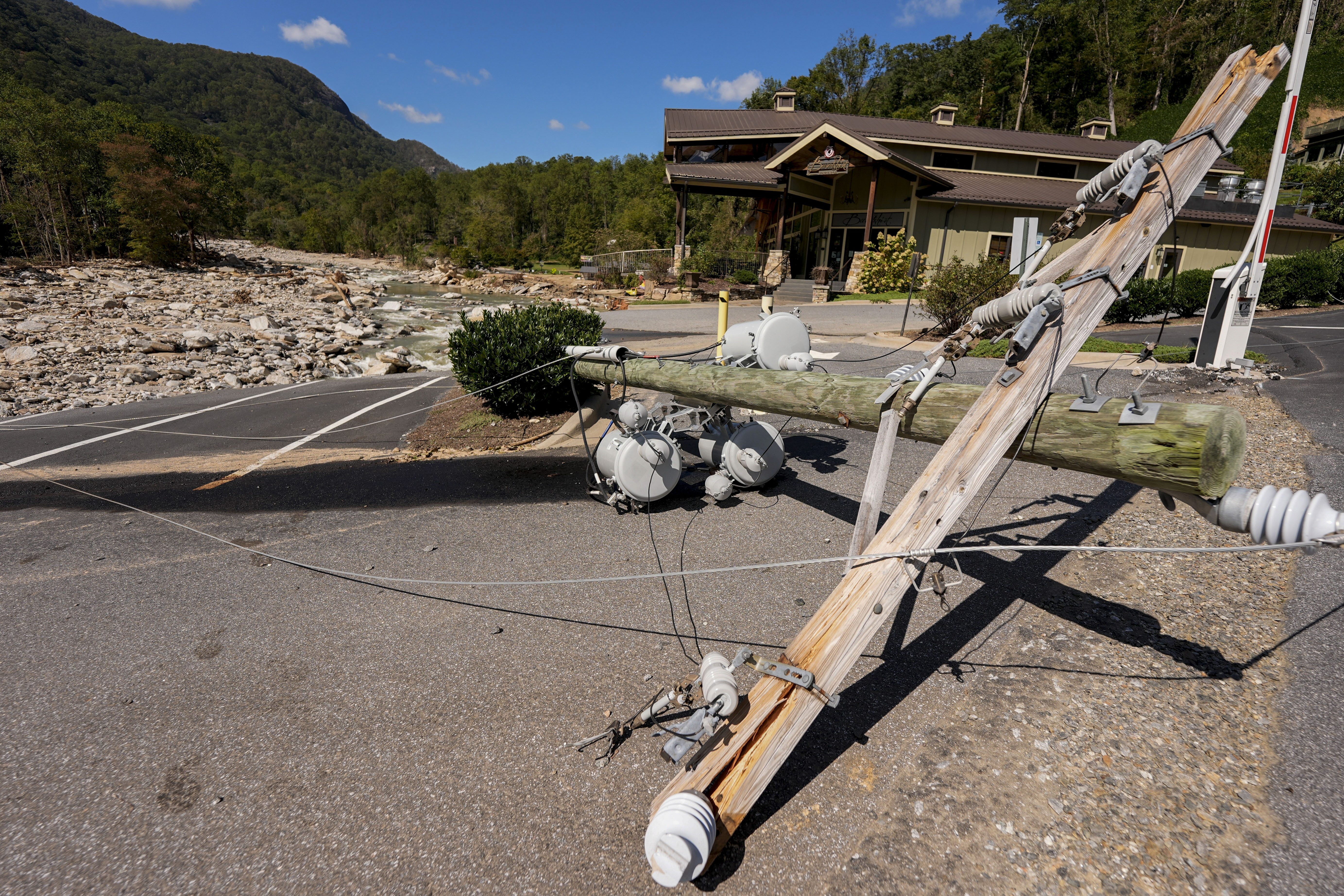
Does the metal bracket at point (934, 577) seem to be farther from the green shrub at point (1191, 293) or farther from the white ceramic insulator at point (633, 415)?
the green shrub at point (1191, 293)

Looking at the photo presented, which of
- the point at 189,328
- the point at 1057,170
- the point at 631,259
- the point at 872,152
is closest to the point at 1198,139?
the point at 872,152

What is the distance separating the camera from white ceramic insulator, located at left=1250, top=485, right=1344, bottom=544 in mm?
2438

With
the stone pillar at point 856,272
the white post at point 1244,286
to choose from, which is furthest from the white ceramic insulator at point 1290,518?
the stone pillar at point 856,272

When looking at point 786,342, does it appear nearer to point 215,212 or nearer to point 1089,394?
point 1089,394

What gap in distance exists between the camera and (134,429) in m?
10.6

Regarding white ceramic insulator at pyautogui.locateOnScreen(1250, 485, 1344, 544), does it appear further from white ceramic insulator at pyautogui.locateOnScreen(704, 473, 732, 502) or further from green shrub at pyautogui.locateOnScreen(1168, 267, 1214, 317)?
green shrub at pyautogui.locateOnScreen(1168, 267, 1214, 317)

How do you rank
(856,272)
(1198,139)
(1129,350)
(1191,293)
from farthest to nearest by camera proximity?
1. (856,272)
2. (1191,293)
3. (1129,350)
4. (1198,139)

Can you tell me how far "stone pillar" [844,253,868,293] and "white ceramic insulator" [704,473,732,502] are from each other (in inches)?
976

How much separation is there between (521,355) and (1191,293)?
854 inches

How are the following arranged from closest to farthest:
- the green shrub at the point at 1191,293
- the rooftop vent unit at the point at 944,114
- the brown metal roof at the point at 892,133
A: the green shrub at the point at 1191,293, the brown metal roof at the point at 892,133, the rooftop vent unit at the point at 944,114

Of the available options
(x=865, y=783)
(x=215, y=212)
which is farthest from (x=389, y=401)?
(x=215, y=212)

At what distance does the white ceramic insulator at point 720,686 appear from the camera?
8.95 ft

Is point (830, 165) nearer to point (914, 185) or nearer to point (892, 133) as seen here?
point (914, 185)

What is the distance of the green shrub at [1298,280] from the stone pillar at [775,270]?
17.8m
